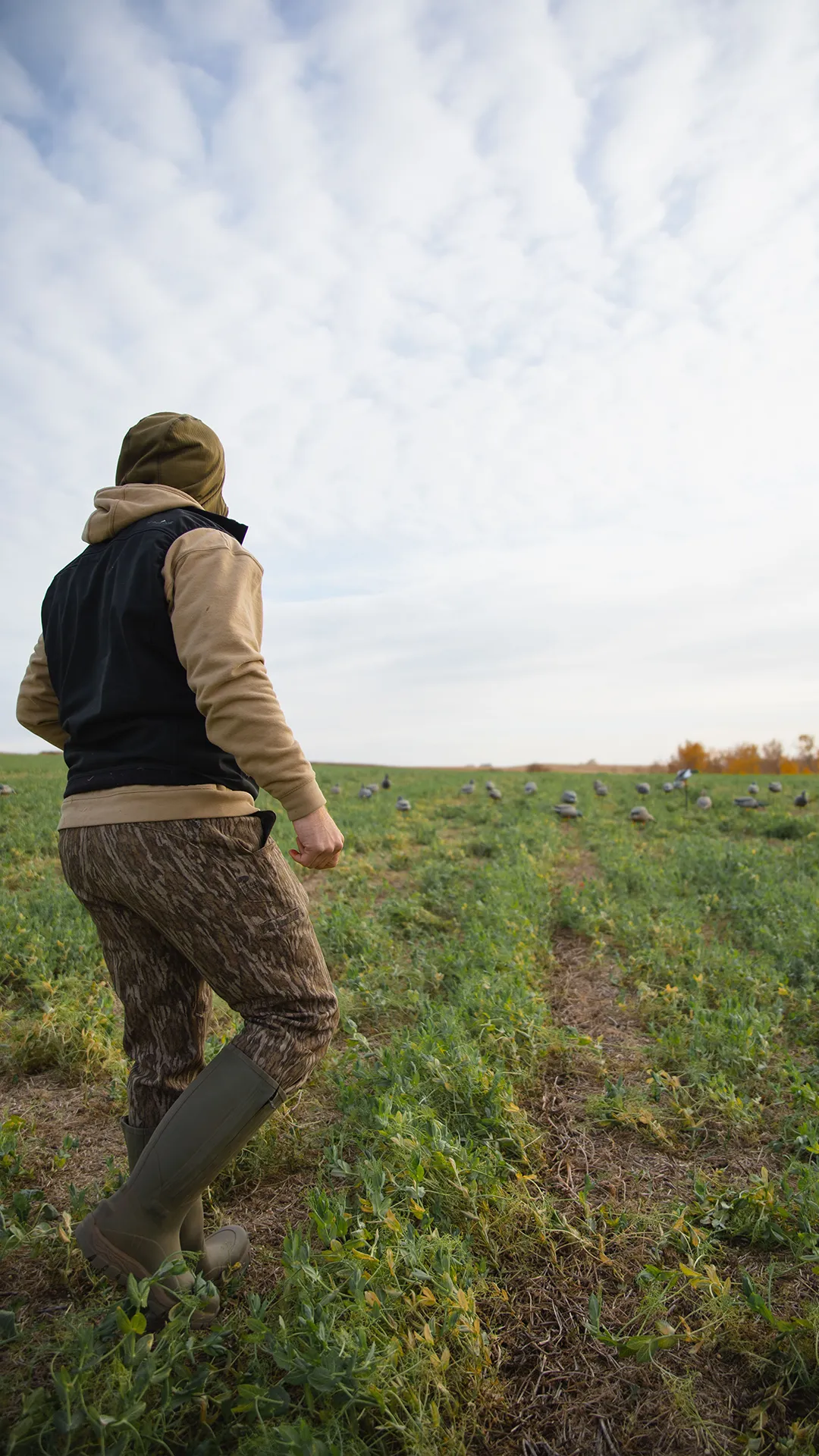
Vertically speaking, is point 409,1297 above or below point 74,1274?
above

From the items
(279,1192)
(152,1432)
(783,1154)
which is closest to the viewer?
(152,1432)

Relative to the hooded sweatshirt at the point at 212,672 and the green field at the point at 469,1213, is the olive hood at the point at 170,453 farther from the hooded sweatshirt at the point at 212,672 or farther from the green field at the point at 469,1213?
the green field at the point at 469,1213

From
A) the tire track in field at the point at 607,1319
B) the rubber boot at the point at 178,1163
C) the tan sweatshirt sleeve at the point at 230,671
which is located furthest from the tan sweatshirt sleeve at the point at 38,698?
the tire track in field at the point at 607,1319

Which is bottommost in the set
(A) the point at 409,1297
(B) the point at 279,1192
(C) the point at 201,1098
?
(B) the point at 279,1192

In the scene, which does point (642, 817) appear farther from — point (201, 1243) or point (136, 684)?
point (136, 684)

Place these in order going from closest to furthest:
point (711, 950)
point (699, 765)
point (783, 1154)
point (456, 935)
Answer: point (783, 1154), point (711, 950), point (456, 935), point (699, 765)

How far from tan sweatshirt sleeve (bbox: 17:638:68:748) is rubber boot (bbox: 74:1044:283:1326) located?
135cm

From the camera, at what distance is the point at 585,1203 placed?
2631 mm

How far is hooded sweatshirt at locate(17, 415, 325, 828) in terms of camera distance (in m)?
1.96

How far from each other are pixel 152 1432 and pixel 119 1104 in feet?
6.46

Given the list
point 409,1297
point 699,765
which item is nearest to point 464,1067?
point 409,1297

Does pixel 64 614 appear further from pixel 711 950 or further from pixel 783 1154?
pixel 711 950

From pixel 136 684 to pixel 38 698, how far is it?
2.84ft

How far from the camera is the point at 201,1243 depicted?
2.40m
